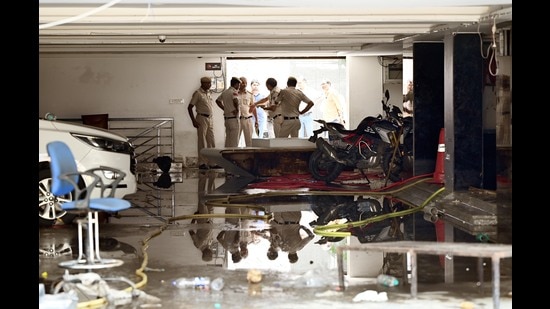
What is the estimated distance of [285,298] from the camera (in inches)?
255

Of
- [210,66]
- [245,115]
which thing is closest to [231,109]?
[245,115]

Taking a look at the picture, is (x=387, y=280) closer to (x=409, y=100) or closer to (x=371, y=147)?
(x=409, y=100)

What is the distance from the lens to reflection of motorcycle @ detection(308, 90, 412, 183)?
15.2 m

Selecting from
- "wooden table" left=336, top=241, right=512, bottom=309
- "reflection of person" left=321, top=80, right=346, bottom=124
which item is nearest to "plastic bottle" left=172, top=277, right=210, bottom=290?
"wooden table" left=336, top=241, right=512, bottom=309

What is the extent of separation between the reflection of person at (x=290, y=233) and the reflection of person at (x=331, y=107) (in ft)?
40.4

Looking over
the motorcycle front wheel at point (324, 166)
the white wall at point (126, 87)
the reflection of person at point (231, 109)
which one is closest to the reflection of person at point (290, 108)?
the reflection of person at point (231, 109)

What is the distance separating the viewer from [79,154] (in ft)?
34.3

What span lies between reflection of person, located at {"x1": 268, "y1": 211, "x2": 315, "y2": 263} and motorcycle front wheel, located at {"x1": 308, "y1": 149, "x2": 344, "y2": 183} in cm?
359

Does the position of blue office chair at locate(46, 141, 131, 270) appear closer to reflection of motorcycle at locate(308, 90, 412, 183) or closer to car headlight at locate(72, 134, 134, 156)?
car headlight at locate(72, 134, 134, 156)
